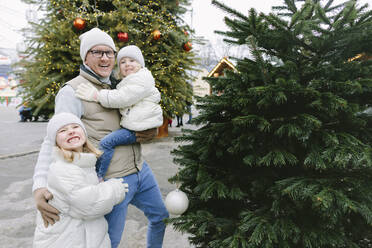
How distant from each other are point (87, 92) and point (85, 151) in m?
0.37

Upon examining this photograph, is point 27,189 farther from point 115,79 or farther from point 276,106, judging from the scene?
point 276,106

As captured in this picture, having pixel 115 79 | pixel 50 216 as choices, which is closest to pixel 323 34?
pixel 115 79

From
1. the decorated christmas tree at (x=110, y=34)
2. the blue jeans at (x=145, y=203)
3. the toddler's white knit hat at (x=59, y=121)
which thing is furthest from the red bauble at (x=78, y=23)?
the toddler's white knit hat at (x=59, y=121)

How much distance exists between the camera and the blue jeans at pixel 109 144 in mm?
1654

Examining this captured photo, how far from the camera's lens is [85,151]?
1556mm

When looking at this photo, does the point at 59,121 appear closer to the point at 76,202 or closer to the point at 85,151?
the point at 85,151

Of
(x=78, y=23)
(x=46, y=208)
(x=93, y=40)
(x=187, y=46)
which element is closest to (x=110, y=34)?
(x=78, y=23)

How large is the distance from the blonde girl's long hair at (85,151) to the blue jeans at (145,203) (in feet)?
1.10

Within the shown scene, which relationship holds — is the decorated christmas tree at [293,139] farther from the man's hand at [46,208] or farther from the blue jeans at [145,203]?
the man's hand at [46,208]

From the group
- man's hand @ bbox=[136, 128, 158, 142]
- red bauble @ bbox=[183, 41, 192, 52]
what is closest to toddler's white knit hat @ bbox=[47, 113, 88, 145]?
man's hand @ bbox=[136, 128, 158, 142]

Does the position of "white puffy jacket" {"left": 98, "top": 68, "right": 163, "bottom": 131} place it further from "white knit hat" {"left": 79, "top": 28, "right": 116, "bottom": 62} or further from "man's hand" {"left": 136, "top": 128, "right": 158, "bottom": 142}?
"white knit hat" {"left": 79, "top": 28, "right": 116, "bottom": 62}

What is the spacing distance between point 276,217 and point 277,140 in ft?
1.28

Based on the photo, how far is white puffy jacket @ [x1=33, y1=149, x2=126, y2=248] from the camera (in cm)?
140

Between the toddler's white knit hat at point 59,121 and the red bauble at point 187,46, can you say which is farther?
the red bauble at point 187,46
